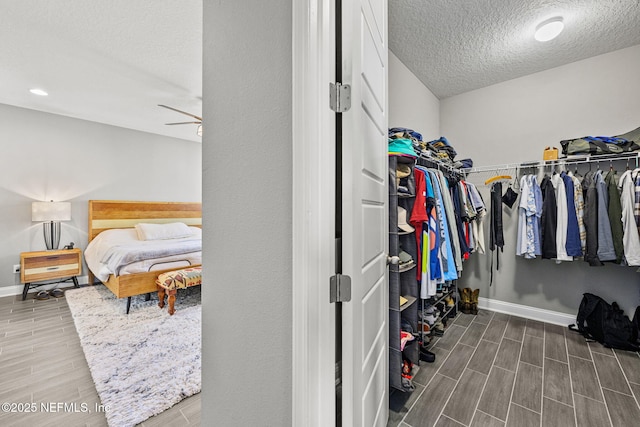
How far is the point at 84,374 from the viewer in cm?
195

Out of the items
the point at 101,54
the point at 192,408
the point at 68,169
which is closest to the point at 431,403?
the point at 192,408

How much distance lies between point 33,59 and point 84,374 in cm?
294

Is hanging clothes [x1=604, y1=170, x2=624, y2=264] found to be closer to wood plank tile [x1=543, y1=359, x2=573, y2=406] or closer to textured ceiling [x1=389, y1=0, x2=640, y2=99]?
wood plank tile [x1=543, y1=359, x2=573, y2=406]

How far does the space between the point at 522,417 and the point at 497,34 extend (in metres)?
2.92

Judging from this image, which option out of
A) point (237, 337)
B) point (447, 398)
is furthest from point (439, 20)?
point (447, 398)

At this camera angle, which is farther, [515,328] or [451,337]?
[515,328]

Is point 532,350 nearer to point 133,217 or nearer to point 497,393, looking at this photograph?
point 497,393

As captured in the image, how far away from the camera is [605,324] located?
7.76 feet

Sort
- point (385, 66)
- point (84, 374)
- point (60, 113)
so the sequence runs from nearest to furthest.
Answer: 1. point (385, 66)
2. point (84, 374)
3. point (60, 113)

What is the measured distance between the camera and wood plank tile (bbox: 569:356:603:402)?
175cm

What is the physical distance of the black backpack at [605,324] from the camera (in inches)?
89.8

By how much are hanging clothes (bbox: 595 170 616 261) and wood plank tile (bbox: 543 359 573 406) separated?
1.02m

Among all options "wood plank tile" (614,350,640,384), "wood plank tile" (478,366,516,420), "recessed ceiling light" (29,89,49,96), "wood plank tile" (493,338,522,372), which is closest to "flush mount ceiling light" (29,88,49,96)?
"recessed ceiling light" (29,89,49,96)

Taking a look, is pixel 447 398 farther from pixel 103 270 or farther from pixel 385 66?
pixel 103 270
